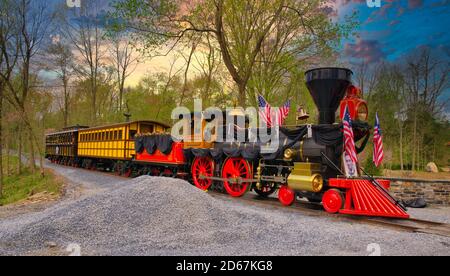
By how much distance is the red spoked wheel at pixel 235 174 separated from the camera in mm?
11586

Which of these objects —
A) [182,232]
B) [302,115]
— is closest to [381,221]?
[302,115]

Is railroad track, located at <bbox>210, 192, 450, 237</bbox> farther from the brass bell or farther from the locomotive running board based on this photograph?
the brass bell

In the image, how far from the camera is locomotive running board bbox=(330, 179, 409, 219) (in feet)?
25.8

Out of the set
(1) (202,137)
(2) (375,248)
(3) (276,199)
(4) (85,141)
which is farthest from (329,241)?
(4) (85,141)

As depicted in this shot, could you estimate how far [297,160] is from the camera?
9.78m

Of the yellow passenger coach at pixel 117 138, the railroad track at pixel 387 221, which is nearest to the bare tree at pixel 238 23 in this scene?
the yellow passenger coach at pixel 117 138

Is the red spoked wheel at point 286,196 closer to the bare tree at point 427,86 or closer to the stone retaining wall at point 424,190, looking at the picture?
the stone retaining wall at point 424,190

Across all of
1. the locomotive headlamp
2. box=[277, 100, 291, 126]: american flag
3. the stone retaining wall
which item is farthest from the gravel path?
the stone retaining wall

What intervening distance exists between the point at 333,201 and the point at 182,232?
4.02 metres

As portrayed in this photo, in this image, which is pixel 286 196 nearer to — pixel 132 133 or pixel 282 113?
pixel 282 113

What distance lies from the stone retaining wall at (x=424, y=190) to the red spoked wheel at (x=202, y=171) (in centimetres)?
727

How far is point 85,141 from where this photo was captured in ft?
84.5
